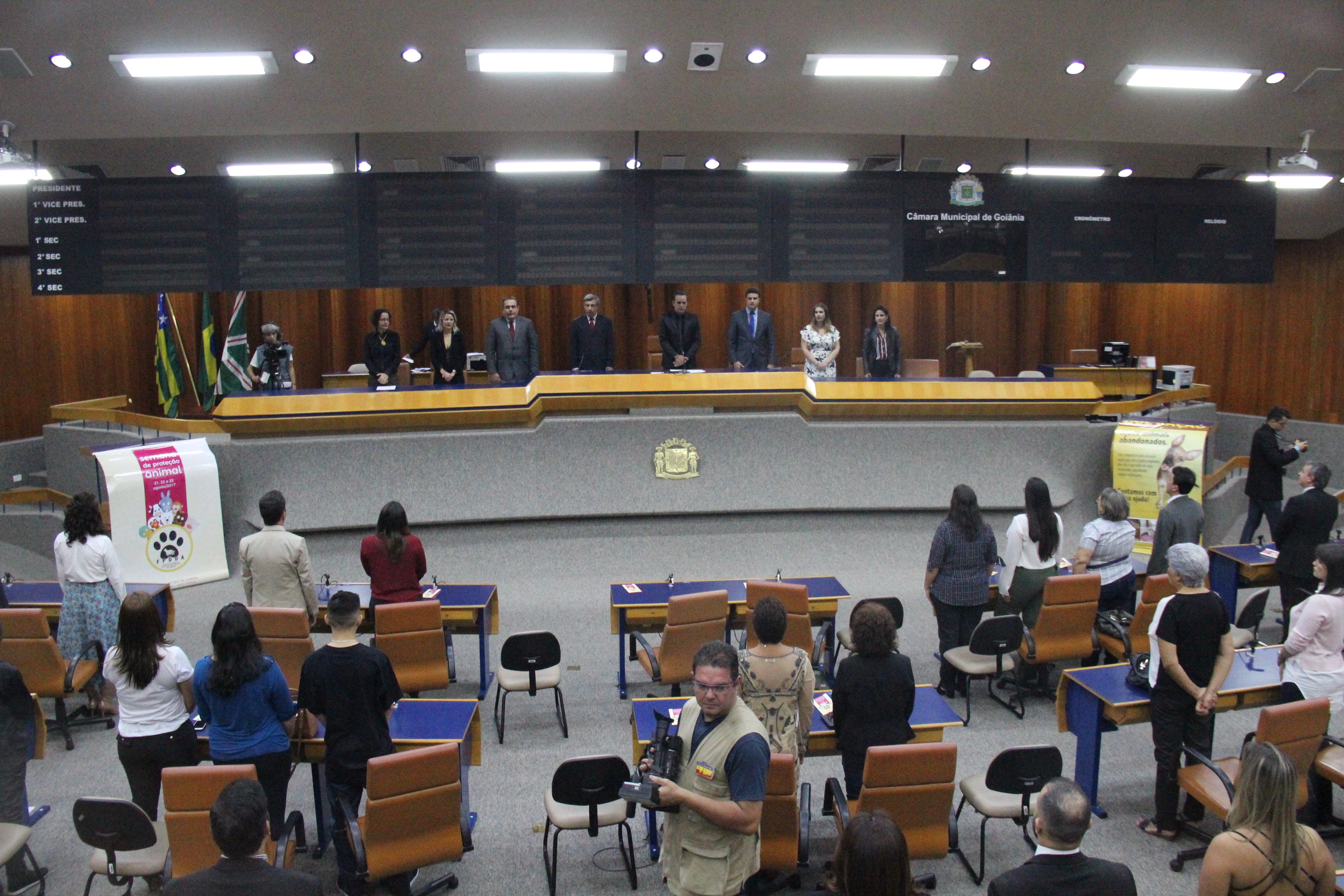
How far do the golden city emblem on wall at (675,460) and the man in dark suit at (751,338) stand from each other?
1.10 meters

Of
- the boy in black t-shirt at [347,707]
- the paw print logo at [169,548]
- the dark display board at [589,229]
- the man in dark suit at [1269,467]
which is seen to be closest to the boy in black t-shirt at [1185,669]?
the boy in black t-shirt at [347,707]

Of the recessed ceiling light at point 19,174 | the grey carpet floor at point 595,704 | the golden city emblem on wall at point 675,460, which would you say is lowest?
the grey carpet floor at point 595,704

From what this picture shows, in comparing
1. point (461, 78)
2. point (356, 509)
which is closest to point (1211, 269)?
point (461, 78)

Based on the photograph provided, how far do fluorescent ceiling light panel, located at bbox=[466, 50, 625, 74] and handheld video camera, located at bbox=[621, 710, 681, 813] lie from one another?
564cm

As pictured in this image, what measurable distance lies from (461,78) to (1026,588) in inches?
228

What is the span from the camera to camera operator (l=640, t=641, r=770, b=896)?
305cm

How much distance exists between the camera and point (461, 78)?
7.46 metres

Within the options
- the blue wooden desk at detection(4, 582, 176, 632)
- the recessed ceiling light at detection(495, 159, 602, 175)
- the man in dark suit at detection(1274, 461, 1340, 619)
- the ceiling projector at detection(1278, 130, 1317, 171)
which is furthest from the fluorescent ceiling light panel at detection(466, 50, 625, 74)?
the ceiling projector at detection(1278, 130, 1317, 171)

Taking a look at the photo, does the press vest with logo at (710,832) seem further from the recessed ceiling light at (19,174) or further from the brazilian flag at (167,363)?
the brazilian flag at (167,363)

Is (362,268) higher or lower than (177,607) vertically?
higher

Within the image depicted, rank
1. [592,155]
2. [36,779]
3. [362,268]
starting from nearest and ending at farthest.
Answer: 1. [36,779]
2. [362,268]
3. [592,155]

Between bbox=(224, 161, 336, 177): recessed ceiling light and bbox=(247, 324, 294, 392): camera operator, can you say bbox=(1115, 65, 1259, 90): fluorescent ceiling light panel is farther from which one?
bbox=(247, 324, 294, 392): camera operator

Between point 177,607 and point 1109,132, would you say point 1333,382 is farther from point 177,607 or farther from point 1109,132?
point 177,607

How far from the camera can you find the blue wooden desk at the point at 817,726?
175 inches
